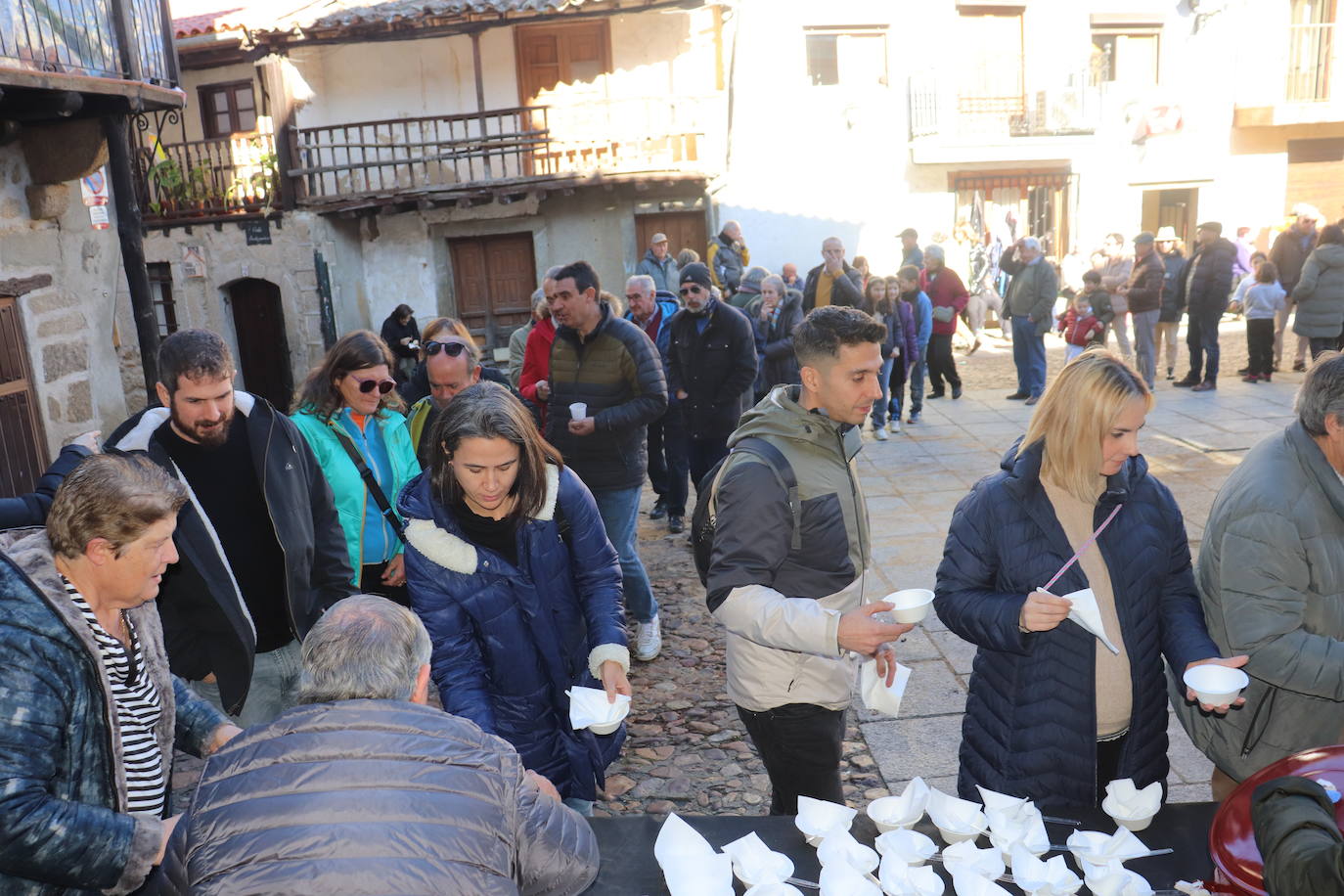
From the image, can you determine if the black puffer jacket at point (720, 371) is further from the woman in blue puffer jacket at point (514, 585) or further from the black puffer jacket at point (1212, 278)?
the black puffer jacket at point (1212, 278)

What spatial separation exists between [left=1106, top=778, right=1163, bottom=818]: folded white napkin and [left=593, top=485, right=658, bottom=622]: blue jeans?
11.0 feet

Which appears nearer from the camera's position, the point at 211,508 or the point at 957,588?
the point at 957,588

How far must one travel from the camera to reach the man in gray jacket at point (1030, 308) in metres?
11.4

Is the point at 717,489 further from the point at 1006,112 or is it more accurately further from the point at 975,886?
the point at 1006,112

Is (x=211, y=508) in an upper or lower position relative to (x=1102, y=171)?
lower

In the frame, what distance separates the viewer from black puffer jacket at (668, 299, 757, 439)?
23.7ft

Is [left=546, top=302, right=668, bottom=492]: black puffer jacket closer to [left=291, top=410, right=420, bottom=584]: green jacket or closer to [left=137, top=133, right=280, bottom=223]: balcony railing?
[left=291, top=410, right=420, bottom=584]: green jacket

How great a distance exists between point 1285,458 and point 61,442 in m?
5.84

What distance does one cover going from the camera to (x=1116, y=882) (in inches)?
81.1

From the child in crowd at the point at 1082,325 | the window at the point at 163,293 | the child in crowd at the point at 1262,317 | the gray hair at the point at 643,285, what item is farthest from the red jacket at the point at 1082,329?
the window at the point at 163,293

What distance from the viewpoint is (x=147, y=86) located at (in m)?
5.42

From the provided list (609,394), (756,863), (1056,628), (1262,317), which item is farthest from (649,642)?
(1262,317)

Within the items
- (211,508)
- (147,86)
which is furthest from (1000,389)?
(211,508)

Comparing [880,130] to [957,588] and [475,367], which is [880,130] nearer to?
[475,367]
